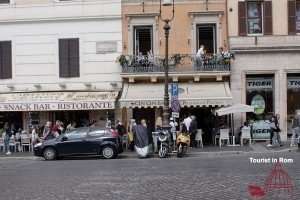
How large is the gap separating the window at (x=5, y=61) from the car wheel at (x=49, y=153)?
8.61m

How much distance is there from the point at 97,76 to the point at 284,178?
1942 cm

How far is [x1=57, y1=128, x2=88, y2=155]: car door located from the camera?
27062 millimetres

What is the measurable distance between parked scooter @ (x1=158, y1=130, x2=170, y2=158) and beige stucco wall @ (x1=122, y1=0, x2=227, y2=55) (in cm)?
748

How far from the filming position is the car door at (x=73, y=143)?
27062mm

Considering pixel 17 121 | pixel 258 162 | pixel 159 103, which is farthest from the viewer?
pixel 17 121

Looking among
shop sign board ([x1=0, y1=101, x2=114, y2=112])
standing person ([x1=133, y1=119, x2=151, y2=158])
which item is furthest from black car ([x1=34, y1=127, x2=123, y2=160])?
shop sign board ([x1=0, y1=101, x2=114, y2=112])

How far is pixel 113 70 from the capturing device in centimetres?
3394

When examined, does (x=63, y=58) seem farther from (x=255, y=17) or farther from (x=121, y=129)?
(x=255, y=17)

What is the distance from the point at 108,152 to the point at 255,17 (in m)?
11.6

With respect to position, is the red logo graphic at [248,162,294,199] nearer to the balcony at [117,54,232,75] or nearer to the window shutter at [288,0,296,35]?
the balcony at [117,54,232,75]

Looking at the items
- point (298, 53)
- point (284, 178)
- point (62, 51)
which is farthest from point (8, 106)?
point (284, 178)

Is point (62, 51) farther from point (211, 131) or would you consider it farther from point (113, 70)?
point (211, 131)

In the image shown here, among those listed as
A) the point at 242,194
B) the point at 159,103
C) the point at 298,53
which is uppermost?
the point at 298,53

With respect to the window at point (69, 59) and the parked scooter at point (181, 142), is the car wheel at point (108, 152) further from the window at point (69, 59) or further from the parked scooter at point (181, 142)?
the window at point (69, 59)
